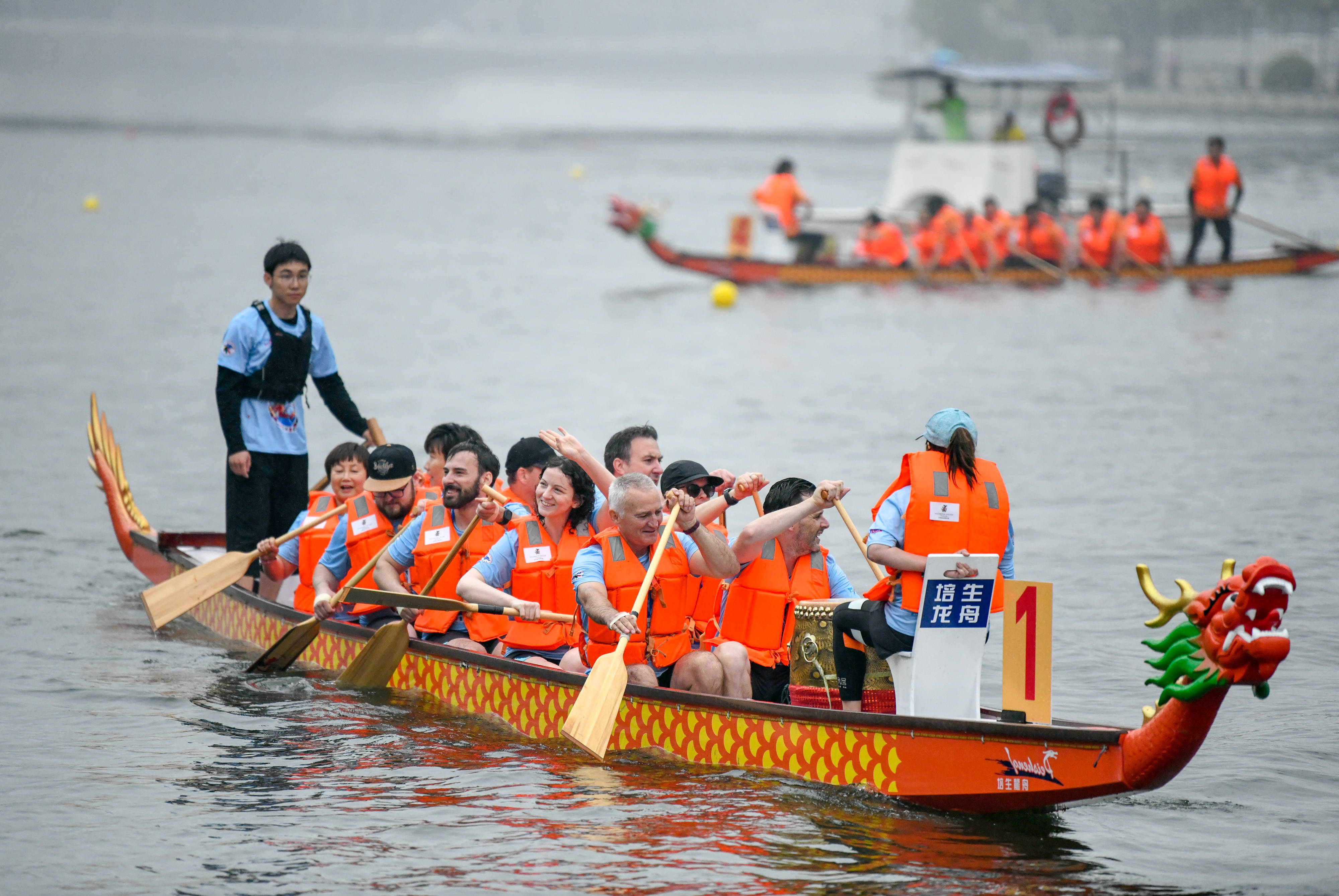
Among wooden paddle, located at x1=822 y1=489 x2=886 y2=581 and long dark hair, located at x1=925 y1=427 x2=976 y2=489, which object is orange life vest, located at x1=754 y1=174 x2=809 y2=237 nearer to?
wooden paddle, located at x1=822 y1=489 x2=886 y2=581

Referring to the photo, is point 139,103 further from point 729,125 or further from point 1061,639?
point 1061,639

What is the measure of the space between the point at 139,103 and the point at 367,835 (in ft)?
277

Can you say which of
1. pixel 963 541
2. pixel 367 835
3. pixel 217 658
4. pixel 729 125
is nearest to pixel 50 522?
pixel 217 658

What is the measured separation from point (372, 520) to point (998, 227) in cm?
1711

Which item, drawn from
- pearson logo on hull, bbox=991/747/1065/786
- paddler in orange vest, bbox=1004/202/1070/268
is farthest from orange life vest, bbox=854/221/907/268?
pearson logo on hull, bbox=991/747/1065/786

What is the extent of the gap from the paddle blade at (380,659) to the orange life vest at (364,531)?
33cm

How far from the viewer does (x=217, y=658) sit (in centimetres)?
962

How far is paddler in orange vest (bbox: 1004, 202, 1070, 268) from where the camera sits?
24547 mm

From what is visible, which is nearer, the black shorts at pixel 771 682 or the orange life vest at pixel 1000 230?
the black shorts at pixel 771 682

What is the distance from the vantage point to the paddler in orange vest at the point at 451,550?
Answer: 8.16m

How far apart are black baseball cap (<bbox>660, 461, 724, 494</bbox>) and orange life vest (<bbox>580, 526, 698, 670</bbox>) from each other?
24 centimetres

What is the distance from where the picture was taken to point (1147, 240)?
24.5 m

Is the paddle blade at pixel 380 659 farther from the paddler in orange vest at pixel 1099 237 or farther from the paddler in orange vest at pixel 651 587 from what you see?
the paddler in orange vest at pixel 1099 237

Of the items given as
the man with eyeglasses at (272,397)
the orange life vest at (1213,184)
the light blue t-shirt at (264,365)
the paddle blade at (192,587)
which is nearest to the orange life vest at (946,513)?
the man with eyeglasses at (272,397)
